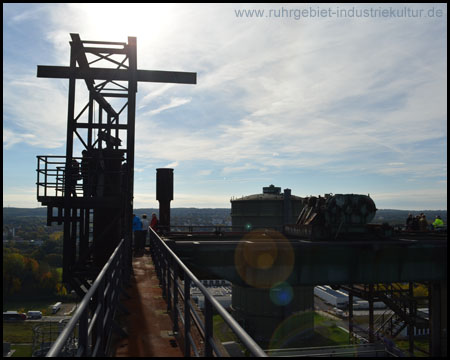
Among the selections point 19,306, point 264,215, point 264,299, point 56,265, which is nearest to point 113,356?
point 264,299

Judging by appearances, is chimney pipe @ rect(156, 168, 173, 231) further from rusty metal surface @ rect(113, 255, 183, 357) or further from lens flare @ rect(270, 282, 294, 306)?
lens flare @ rect(270, 282, 294, 306)

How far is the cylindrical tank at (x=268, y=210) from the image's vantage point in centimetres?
2852

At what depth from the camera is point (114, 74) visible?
13.4 m

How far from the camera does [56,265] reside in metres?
114

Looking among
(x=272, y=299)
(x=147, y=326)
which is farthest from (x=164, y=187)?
(x=272, y=299)

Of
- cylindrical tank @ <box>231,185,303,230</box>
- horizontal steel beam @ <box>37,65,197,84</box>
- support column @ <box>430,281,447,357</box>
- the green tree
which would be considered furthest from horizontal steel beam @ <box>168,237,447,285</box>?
the green tree

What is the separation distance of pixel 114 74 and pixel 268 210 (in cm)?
1918

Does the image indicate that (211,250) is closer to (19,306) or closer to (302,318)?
(302,318)

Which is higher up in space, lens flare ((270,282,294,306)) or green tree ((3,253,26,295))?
lens flare ((270,282,294,306))

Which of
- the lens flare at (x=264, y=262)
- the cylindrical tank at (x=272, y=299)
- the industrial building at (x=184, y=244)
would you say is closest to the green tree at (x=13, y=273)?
the cylindrical tank at (x=272, y=299)

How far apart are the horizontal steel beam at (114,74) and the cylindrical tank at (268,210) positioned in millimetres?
16342

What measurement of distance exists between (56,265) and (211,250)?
11951 cm

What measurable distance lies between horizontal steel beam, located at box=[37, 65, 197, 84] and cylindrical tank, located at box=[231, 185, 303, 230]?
16.3 meters

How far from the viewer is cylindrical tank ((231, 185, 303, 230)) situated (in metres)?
28.5
